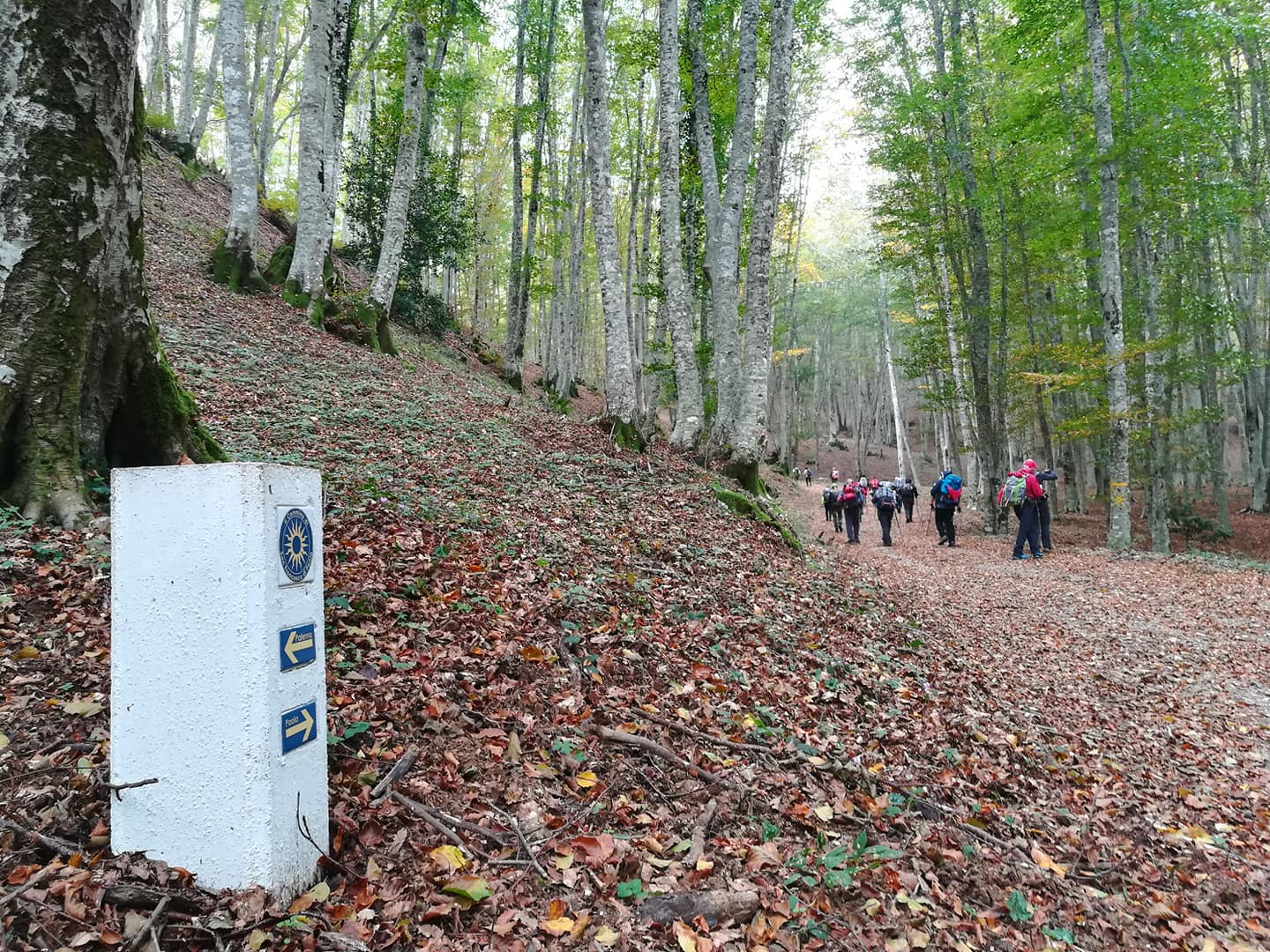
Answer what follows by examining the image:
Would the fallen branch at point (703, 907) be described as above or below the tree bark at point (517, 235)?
below

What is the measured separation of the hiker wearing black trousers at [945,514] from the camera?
15.1 metres

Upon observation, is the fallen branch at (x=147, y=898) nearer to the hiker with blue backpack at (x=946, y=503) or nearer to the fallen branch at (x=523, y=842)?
the fallen branch at (x=523, y=842)

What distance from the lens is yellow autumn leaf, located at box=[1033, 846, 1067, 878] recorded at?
3.53 metres

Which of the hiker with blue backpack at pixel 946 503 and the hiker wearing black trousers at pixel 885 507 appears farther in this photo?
the hiker wearing black trousers at pixel 885 507

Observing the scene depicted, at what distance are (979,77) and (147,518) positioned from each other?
21.5 m

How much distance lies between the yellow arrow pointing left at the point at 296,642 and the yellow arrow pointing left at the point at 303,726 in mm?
202

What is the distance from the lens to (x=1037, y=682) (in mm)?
6379

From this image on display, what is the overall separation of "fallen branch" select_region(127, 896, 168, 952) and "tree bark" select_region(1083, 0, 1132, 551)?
51.6 feet

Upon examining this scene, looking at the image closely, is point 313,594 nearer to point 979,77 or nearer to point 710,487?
point 710,487

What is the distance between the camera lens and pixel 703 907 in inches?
104

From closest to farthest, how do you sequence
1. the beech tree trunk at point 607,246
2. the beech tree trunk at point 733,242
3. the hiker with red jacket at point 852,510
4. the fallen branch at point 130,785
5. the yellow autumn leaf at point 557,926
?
the fallen branch at point 130,785 → the yellow autumn leaf at point 557,926 → the beech tree trunk at point 607,246 → the beech tree trunk at point 733,242 → the hiker with red jacket at point 852,510

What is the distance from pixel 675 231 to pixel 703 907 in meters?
11.0

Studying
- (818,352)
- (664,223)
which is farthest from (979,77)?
(818,352)

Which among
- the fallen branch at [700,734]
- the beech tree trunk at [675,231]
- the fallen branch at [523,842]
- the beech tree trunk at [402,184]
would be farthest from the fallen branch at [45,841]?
the beech tree trunk at [402,184]
